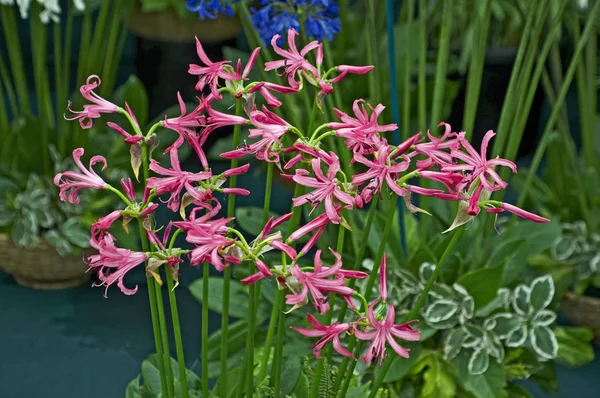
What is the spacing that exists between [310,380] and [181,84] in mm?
1543

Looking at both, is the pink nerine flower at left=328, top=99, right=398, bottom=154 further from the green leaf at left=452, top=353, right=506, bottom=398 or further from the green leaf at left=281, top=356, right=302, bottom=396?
the green leaf at left=452, top=353, right=506, bottom=398

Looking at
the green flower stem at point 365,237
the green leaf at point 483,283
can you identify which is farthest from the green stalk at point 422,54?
the green flower stem at point 365,237

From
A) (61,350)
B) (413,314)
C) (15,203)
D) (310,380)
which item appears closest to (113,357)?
(61,350)

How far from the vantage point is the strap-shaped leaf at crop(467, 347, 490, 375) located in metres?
1.33

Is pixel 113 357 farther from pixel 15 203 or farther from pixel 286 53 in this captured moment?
pixel 286 53

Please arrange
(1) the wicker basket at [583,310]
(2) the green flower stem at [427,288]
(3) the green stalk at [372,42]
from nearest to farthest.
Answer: (2) the green flower stem at [427,288]
(3) the green stalk at [372,42]
(1) the wicker basket at [583,310]

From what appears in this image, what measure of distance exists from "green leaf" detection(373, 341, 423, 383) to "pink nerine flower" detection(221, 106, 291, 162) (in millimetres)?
640

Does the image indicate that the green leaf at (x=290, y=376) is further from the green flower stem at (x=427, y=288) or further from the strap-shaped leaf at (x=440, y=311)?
the strap-shaped leaf at (x=440, y=311)

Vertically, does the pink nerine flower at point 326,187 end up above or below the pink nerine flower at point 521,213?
above

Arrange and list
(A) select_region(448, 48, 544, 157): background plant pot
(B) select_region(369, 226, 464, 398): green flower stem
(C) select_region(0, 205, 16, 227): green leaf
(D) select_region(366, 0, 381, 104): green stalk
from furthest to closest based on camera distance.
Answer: (A) select_region(448, 48, 544, 157): background plant pot → (C) select_region(0, 205, 16, 227): green leaf → (D) select_region(366, 0, 381, 104): green stalk → (B) select_region(369, 226, 464, 398): green flower stem

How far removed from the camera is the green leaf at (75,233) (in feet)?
5.69

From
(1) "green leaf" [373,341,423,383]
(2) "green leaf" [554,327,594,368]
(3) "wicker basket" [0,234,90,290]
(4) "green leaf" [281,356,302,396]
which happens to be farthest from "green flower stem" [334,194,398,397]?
Result: (3) "wicker basket" [0,234,90,290]

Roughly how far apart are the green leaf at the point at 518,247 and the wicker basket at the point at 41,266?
0.82m

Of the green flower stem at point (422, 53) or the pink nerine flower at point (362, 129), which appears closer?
the pink nerine flower at point (362, 129)
